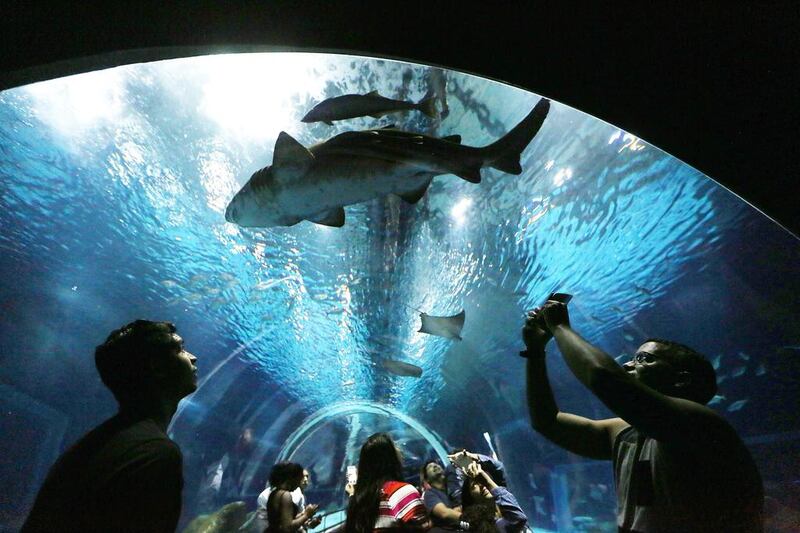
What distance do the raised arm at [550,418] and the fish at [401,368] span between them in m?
7.82

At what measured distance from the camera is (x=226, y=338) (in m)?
9.76

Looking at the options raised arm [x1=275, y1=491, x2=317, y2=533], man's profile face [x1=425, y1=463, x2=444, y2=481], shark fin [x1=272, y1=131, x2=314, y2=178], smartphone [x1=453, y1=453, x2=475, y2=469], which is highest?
shark fin [x1=272, y1=131, x2=314, y2=178]

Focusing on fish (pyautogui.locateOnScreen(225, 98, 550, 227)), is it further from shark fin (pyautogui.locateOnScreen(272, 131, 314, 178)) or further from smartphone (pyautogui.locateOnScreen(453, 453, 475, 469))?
smartphone (pyautogui.locateOnScreen(453, 453, 475, 469))

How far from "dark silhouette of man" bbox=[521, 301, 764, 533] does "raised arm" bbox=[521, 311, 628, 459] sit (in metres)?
0.13

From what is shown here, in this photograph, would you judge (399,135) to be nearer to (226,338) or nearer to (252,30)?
(252,30)

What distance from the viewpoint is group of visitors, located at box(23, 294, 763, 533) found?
1.11 m

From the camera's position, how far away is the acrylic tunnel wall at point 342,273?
4027mm

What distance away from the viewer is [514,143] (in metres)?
2.48

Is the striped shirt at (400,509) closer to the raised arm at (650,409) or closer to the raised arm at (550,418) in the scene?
the raised arm at (550,418)

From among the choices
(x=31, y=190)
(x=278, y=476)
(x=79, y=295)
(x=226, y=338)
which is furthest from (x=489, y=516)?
(x=79, y=295)

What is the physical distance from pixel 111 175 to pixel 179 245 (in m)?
1.76

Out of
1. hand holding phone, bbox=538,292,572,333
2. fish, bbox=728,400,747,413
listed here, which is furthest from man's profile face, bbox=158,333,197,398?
fish, bbox=728,400,747,413

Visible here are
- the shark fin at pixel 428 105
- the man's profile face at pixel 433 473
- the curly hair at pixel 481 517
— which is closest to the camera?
the curly hair at pixel 481 517

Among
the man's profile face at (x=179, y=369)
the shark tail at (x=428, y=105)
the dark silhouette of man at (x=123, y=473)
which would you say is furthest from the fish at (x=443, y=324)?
the dark silhouette of man at (x=123, y=473)
